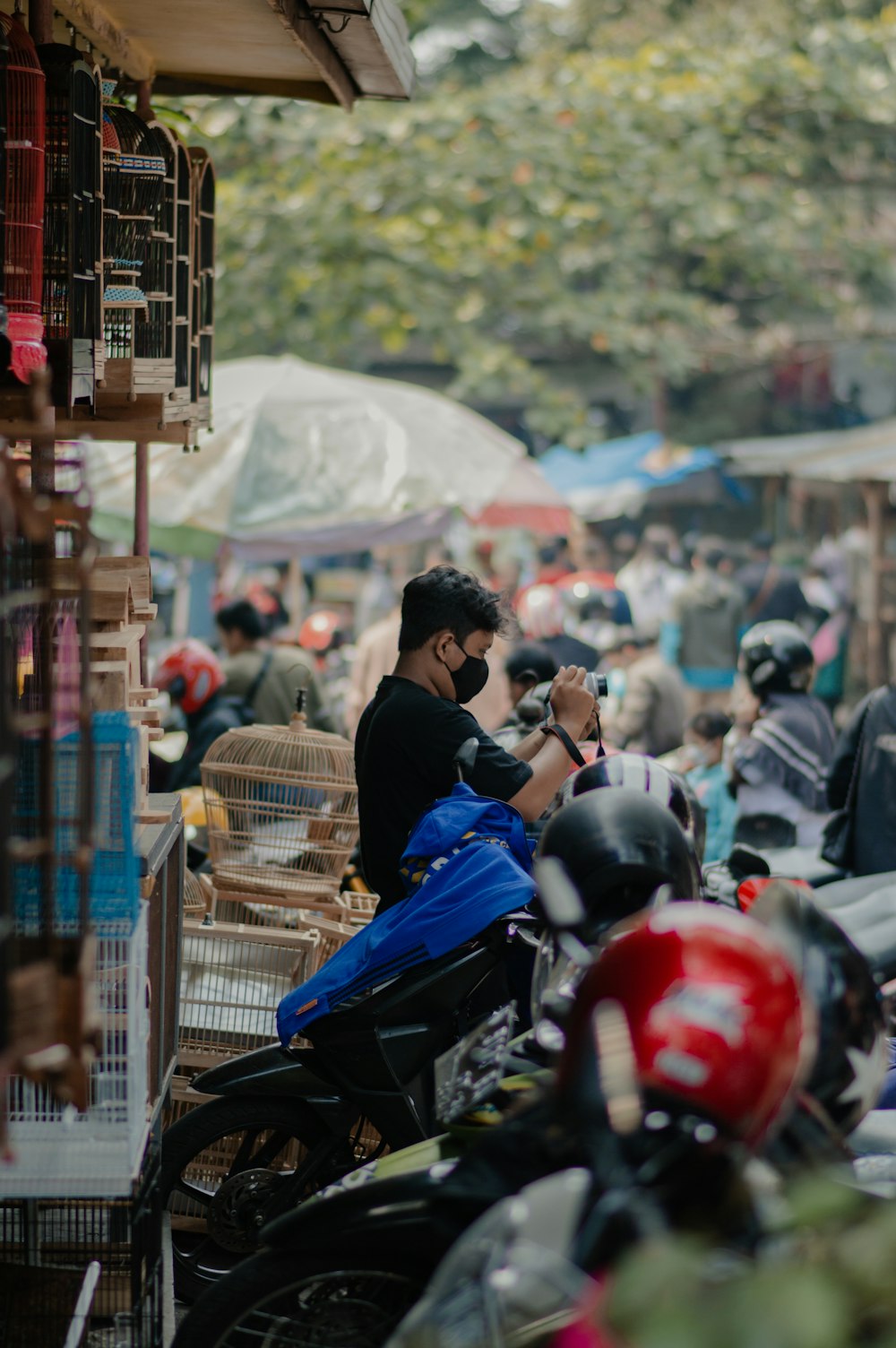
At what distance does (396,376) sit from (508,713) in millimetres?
17457

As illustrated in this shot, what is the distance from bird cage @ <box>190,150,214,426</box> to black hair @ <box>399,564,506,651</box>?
1.12m

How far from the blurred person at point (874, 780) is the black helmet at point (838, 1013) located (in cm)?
395

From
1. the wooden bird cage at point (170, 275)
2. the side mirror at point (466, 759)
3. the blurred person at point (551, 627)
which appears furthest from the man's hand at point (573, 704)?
the blurred person at point (551, 627)

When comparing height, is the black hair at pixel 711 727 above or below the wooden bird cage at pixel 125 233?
below

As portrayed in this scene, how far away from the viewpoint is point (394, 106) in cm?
1581

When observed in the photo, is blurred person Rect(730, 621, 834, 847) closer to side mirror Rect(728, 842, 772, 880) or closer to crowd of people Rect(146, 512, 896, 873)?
crowd of people Rect(146, 512, 896, 873)

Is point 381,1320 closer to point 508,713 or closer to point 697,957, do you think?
point 697,957

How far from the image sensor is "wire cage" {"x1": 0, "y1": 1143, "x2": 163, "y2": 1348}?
11.7 ft

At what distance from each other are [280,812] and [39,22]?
9.51 feet

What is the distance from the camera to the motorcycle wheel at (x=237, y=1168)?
4188mm

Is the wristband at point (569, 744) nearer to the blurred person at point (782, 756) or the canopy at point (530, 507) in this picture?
the blurred person at point (782, 756)

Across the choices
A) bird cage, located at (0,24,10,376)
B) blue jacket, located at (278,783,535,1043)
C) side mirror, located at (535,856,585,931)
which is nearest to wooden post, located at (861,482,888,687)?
blue jacket, located at (278,783,535,1043)

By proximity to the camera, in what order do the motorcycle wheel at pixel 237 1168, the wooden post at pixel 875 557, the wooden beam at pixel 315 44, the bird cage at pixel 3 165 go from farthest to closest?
the wooden post at pixel 875 557, the wooden beam at pixel 315 44, the motorcycle wheel at pixel 237 1168, the bird cage at pixel 3 165

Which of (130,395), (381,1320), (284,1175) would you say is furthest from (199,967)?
(381,1320)
